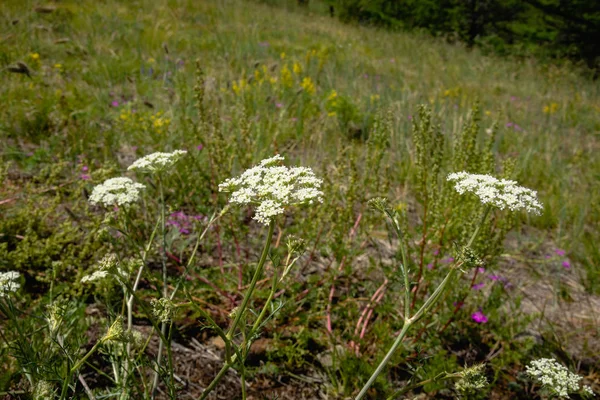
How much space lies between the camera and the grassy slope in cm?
380

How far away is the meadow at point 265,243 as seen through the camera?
1.48 meters

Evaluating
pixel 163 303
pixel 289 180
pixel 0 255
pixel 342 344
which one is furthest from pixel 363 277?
pixel 0 255

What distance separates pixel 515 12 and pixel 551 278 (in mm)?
19613

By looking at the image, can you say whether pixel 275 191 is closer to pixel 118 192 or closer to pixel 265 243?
pixel 265 243

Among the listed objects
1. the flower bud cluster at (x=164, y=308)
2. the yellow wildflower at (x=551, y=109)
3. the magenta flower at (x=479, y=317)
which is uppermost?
the flower bud cluster at (x=164, y=308)

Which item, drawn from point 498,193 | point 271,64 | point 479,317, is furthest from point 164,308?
point 271,64

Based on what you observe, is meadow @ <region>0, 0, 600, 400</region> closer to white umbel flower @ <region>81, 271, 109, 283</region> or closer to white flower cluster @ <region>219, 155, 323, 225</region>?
white flower cluster @ <region>219, 155, 323, 225</region>

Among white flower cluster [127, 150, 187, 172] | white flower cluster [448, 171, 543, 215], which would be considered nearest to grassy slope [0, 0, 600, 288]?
white flower cluster [448, 171, 543, 215]

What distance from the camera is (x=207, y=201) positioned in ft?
10.0

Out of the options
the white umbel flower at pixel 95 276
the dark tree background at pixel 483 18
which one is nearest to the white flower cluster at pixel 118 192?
the white umbel flower at pixel 95 276

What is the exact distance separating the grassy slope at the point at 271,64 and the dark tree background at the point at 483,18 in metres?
5.76

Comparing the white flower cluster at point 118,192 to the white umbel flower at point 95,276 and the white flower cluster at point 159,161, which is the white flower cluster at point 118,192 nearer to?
the white flower cluster at point 159,161

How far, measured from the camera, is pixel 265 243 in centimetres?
175

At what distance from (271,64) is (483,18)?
15886 millimetres
